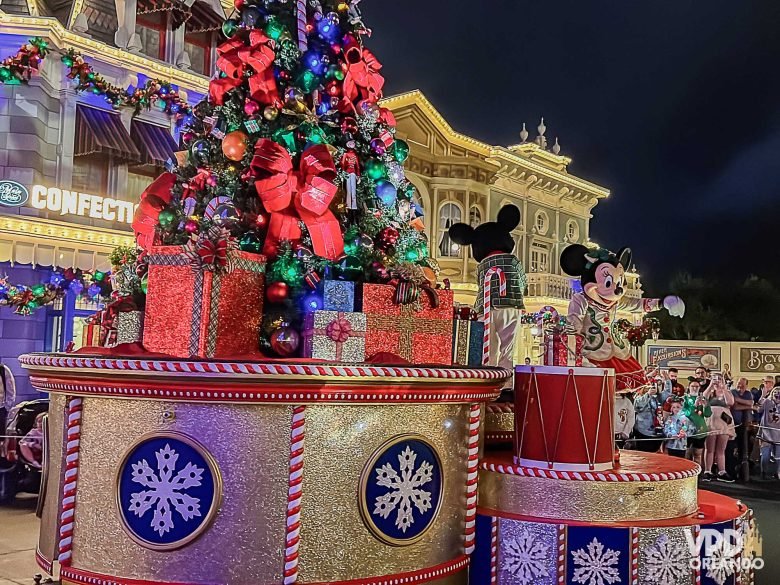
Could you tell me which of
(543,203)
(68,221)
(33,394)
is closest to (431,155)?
(543,203)

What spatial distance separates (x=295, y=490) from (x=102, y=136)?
37.9 feet

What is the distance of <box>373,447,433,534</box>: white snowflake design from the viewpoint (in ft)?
13.1

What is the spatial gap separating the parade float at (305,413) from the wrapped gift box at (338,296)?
0.01 meters

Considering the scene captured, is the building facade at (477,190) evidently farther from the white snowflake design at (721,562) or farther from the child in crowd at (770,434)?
the white snowflake design at (721,562)

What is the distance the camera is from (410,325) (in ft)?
15.7

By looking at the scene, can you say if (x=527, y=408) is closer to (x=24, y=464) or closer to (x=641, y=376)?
(x=641, y=376)

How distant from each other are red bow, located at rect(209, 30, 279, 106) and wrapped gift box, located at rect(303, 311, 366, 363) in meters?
2.21

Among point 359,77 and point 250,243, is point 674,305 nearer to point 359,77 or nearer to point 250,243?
point 359,77

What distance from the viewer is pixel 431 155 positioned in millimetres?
21406

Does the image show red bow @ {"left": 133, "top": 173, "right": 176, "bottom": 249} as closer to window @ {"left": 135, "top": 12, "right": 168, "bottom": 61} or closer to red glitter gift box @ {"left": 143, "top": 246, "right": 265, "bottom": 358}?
red glitter gift box @ {"left": 143, "top": 246, "right": 265, "bottom": 358}

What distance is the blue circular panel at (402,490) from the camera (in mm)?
3965

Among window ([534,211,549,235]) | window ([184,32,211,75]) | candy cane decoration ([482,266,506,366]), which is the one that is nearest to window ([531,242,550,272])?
window ([534,211,549,235])

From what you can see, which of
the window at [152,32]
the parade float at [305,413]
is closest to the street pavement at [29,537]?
the parade float at [305,413]

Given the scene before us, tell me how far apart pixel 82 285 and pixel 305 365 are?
494 cm
